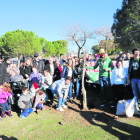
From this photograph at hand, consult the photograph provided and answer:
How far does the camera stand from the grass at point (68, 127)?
3243 millimetres

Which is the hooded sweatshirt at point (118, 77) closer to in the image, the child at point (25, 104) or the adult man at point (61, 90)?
the adult man at point (61, 90)

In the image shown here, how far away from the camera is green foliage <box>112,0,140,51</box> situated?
78.5 feet

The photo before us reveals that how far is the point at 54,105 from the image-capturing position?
5293 millimetres

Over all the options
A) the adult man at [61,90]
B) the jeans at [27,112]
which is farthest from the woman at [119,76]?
the jeans at [27,112]

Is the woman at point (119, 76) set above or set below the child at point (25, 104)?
above

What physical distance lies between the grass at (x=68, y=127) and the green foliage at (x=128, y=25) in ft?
76.1

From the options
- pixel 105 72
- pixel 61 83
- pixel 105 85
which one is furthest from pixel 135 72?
pixel 61 83

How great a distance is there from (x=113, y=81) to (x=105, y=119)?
1.56 metres

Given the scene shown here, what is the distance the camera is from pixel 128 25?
25.1 meters

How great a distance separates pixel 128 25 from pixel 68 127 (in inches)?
1022

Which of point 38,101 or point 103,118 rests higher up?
point 38,101

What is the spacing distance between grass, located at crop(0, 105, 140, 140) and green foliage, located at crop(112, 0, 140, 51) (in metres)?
23.2

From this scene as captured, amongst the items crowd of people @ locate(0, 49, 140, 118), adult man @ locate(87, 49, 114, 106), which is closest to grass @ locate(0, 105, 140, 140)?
crowd of people @ locate(0, 49, 140, 118)

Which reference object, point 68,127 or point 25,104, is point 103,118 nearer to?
point 68,127
